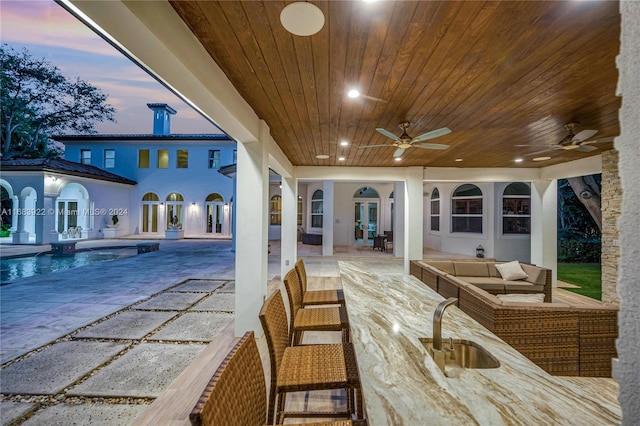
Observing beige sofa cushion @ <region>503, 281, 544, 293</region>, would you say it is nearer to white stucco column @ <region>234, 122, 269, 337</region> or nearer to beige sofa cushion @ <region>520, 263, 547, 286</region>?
beige sofa cushion @ <region>520, 263, 547, 286</region>

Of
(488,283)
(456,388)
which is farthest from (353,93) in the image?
(488,283)

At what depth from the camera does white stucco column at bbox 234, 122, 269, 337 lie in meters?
3.40

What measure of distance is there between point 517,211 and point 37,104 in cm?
2272

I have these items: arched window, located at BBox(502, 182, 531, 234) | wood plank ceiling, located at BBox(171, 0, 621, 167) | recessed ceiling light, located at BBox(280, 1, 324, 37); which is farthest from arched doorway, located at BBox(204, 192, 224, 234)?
recessed ceiling light, located at BBox(280, 1, 324, 37)

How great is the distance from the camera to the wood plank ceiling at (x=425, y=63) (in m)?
1.62

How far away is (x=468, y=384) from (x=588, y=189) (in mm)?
9502

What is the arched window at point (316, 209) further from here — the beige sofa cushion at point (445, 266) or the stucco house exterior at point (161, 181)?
the beige sofa cushion at point (445, 266)

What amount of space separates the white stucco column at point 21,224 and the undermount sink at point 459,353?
15.1 m

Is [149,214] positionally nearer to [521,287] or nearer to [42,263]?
[42,263]

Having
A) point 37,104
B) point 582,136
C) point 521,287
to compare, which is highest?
point 37,104

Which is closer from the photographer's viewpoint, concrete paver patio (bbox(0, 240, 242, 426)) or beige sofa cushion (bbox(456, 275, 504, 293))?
concrete paver patio (bbox(0, 240, 242, 426))

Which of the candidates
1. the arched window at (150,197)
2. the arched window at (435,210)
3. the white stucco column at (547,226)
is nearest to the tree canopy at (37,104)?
the arched window at (150,197)

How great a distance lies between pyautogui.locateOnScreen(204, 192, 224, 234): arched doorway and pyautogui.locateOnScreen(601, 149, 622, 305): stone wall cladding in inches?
564

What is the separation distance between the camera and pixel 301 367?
1.74 m
